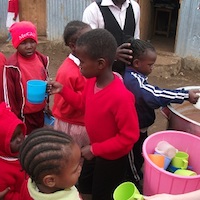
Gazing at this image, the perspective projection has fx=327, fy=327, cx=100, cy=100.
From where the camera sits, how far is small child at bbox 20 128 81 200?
137 centimetres

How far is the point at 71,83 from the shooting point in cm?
234

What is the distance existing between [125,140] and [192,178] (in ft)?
1.40

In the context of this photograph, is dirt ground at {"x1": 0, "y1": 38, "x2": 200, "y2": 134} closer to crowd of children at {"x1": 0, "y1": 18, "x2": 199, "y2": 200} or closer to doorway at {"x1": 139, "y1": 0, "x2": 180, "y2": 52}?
doorway at {"x1": 139, "y1": 0, "x2": 180, "y2": 52}

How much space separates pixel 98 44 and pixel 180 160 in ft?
2.92

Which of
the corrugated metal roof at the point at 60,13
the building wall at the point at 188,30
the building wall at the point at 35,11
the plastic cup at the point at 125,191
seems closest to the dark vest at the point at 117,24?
the plastic cup at the point at 125,191

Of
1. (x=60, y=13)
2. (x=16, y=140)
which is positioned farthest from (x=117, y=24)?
(x=60, y=13)

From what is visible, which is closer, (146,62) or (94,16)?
(146,62)

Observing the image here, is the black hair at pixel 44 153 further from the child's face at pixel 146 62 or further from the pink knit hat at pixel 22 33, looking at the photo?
the pink knit hat at pixel 22 33

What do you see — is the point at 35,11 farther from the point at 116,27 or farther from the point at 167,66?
the point at 116,27

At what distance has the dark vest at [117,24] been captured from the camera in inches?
107

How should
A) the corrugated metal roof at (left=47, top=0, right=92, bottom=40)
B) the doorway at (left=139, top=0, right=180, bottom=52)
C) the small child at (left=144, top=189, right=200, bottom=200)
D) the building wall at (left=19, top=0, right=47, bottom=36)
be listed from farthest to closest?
1. the building wall at (left=19, top=0, right=47, bottom=36)
2. the doorway at (left=139, top=0, right=180, bottom=52)
3. the corrugated metal roof at (left=47, top=0, right=92, bottom=40)
4. the small child at (left=144, top=189, right=200, bottom=200)

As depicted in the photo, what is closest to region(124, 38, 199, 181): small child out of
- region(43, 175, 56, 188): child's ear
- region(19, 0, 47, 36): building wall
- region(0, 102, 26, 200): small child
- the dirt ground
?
region(0, 102, 26, 200): small child

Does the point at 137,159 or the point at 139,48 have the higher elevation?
the point at 139,48

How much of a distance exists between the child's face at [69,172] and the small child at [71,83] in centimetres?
95
